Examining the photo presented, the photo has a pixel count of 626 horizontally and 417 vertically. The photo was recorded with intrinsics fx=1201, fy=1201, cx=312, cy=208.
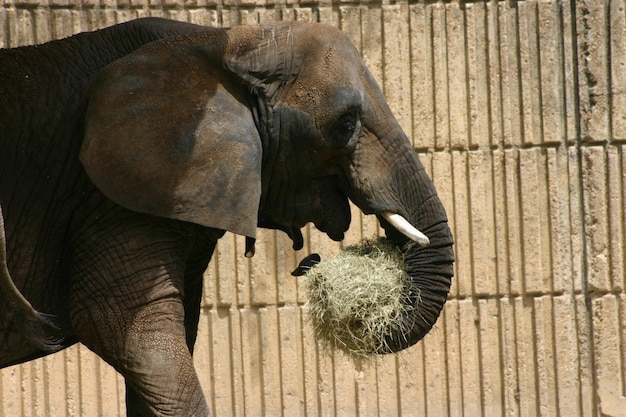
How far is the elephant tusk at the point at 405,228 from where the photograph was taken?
434 cm

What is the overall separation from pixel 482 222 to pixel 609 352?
1.10m

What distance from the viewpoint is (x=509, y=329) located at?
7.29 meters

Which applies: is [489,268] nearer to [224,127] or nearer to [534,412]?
[534,412]

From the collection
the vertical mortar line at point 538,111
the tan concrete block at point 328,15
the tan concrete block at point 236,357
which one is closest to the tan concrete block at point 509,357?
the vertical mortar line at point 538,111

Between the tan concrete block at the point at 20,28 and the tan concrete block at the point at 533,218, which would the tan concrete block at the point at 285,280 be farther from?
the tan concrete block at the point at 20,28

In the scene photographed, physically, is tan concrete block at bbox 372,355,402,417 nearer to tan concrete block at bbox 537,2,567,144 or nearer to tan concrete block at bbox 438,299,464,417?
tan concrete block at bbox 438,299,464,417

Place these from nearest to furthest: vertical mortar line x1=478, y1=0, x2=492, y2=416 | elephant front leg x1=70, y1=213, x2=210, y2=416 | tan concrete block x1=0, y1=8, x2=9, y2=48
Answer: elephant front leg x1=70, y1=213, x2=210, y2=416 → tan concrete block x1=0, y1=8, x2=9, y2=48 → vertical mortar line x1=478, y1=0, x2=492, y2=416

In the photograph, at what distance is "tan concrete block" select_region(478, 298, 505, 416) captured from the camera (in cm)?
726

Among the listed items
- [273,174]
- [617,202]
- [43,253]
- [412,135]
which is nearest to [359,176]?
[273,174]

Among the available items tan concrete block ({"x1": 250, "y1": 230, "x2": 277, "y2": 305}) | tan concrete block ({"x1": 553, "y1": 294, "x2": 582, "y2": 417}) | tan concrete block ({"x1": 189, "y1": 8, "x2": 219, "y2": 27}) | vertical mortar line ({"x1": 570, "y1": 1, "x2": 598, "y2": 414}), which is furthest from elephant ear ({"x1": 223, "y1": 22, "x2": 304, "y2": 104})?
tan concrete block ({"x1": 553, "y1": 294, "x2": 582, "y2": 417})

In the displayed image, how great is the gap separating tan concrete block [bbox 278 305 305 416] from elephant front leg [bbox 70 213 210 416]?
2875 mm

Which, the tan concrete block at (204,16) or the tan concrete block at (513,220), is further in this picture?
the tan concrete block at (513,220)

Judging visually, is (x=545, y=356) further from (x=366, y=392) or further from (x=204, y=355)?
(x=204, y=355)

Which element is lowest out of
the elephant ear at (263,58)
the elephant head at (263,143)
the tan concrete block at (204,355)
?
the tan concrete block at (204,355)
